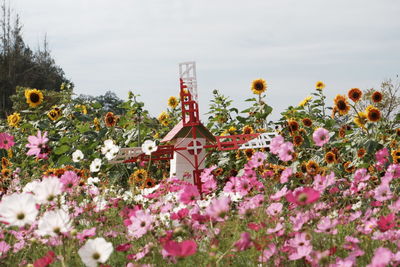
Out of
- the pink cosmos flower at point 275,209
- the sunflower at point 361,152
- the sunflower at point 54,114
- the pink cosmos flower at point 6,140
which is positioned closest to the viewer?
the pink cosmos flower at point 275,209

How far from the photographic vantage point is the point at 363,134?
17.8 ft

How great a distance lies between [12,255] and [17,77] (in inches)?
1317

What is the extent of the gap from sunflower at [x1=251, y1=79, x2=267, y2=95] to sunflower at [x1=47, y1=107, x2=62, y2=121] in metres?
2.98

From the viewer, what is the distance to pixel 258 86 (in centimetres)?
652

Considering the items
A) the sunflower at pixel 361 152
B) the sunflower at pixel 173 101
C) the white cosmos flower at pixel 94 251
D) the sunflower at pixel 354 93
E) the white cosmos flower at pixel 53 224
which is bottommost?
the white cosmos flower at pixel 94 251

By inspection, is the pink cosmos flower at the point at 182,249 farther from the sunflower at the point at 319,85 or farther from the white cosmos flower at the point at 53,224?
the sunflower at the point at 319,85

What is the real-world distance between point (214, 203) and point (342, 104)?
173 inches

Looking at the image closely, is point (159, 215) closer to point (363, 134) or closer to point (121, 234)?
point (121, 234)

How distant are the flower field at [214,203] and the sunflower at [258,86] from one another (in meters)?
0.02

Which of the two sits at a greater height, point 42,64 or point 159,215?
point 42,64

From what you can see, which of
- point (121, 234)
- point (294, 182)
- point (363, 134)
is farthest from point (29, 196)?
point (363, 134)

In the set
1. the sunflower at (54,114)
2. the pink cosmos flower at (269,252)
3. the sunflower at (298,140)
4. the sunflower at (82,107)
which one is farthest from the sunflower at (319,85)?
the pink cosmos flower at (269,252)

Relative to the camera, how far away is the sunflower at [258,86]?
6492 mm

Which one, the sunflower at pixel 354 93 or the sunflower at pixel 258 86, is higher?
the sunflower at pixel 258 86
